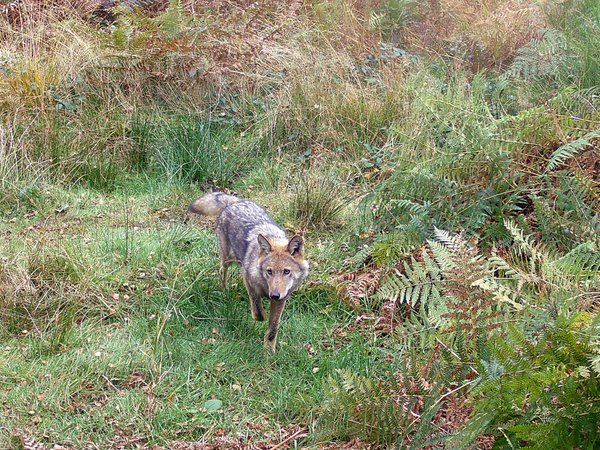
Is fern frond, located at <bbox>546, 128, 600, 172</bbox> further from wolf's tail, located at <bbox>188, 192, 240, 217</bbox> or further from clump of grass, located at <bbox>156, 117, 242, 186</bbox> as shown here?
clump of grass, located at <bbox>156, 117, 242, 186</bbox>

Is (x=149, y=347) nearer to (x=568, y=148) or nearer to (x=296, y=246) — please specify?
(x=296, y=246)

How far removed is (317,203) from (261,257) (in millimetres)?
1351

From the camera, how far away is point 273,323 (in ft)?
17.1

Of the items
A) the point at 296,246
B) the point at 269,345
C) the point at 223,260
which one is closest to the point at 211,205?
the point at 223,260

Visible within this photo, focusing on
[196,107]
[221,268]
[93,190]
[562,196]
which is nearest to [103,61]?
[196,107]

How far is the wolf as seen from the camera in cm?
524

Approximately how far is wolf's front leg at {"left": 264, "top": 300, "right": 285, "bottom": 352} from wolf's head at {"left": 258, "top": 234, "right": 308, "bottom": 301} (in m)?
0.06

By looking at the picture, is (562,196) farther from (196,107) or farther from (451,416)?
(196,107)

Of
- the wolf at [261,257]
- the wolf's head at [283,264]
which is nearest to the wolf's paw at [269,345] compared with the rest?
the wolf at [261,257]

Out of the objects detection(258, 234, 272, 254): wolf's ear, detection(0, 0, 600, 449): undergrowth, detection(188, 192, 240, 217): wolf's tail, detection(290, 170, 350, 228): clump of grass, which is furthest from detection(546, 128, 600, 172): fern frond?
detection(188, 192, 240, 217): wolf's tail

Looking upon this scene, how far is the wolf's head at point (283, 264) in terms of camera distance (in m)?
5.29

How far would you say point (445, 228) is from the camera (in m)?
5.52

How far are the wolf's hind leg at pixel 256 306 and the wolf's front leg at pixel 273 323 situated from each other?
0.70 ft

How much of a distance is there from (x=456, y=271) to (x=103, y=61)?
5939 mm
